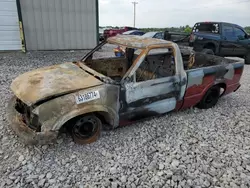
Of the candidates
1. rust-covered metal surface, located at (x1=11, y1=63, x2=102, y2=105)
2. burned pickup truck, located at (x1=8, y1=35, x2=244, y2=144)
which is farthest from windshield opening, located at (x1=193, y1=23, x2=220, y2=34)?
rust-covered metal surface, located at (x1=11, y1=63, x2=102, y2=105)

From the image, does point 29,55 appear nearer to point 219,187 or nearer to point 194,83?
point 194,83

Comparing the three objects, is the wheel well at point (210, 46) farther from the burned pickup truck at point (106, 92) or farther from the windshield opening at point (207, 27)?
the burned pickup truck at point (106, 92)

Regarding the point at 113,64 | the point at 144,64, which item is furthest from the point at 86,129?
the point at 113,64

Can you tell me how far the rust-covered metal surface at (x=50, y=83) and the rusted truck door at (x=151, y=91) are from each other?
562 mm

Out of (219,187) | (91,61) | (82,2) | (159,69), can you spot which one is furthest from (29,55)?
(219,187)

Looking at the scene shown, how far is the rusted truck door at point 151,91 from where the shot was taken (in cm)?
331

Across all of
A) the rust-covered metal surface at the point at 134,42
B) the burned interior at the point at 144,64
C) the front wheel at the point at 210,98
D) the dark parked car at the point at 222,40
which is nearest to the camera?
the rust-covered metal surface at the point at 134,42

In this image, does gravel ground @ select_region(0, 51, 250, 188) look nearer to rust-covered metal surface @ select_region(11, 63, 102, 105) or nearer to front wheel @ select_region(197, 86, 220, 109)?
front wheel @ select_region(197, 86, 220, 109)

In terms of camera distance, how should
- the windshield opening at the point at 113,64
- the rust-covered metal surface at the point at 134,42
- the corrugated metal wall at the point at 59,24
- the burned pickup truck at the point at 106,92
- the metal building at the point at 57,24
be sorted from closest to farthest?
the burned pickup truck at the point at 106,92, the rust-covered metal surface at the point at 134,42, the windshield opening at the point at 113,64, the metal building at the point at 57,24, the corrugated metal wall at the point at 59,24

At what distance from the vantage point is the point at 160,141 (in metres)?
3.42

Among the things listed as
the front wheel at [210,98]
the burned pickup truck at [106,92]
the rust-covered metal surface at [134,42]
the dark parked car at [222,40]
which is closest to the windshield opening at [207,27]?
the dark parked car at [222,40]

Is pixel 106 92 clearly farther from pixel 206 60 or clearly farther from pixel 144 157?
pixel 206 60

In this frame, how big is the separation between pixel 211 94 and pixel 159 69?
1.38 m

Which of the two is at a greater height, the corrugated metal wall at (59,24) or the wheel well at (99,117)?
the corrugated metal wall at (59,24)
